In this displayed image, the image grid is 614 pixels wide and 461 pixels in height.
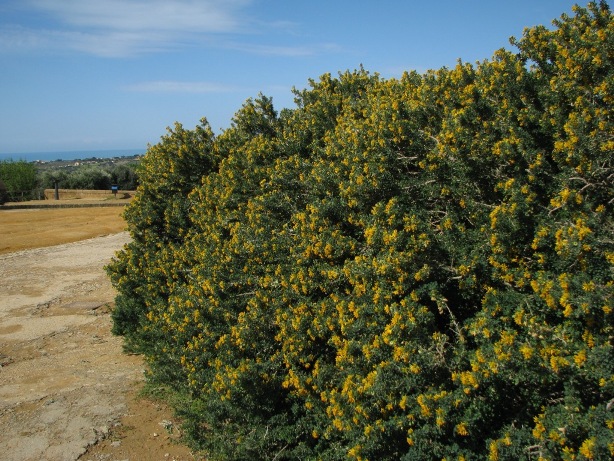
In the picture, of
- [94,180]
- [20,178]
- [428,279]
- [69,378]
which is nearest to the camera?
[428,279]

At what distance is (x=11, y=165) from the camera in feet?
161

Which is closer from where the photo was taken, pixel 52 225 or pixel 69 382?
pixel 69 382

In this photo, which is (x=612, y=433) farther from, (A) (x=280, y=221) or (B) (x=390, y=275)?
(A) (x=280, y=221)

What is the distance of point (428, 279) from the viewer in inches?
152

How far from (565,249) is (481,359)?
76 cm

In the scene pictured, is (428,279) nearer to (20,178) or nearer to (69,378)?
(69,378)

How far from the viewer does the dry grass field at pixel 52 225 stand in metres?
22.2

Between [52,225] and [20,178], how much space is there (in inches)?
967

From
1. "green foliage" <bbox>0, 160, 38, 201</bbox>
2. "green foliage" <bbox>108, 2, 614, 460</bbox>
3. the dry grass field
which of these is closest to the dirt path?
"green foliage" <bbox>108, 2, 614, 460</bbox>

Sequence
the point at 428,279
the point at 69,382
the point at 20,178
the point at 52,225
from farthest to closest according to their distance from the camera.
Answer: the point at 20,178 < the point at 52,225 < the point at 69,382 < the point at 428,279

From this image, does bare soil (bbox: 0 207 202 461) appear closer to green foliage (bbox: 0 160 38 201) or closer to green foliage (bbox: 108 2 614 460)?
green foliage (bbox: 108 2 614 460)

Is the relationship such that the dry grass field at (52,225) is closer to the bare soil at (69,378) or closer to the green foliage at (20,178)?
the bare soil at (69,378)

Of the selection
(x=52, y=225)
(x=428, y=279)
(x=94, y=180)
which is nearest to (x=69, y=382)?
(x=428, y=279)

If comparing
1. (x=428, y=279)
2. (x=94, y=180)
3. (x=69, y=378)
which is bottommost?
(x=69, y=378)
